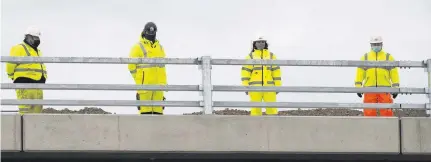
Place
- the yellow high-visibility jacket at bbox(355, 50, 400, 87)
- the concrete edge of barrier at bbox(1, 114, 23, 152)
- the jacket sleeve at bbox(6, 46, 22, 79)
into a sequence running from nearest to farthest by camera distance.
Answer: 1. the concrete edge of barrier at bbox(1, 114, 23, 152)
2. the jacket sleeve at bbox(6, 46, 22, 79)
3. the yellow high-visibility jacket at bbox(355, 50, 400, 87)

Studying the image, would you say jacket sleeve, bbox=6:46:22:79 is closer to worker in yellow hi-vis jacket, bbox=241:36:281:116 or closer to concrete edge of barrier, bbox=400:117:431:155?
worker in yellow hi-vis jacket, bbox=241:36:281:116

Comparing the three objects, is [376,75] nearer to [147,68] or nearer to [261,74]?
[261,74]

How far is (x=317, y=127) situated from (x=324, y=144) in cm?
20

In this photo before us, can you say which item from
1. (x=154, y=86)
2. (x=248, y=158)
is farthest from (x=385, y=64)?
(x=154, y=86)

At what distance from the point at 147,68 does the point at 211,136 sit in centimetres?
224

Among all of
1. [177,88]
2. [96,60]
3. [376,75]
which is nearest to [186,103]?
[177,88]

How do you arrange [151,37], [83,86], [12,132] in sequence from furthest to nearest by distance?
[151,37], [83,86], [12,132]

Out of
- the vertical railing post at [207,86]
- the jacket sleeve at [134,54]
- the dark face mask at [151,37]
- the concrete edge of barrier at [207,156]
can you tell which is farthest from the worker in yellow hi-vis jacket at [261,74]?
the vertical railing post at [207,86]

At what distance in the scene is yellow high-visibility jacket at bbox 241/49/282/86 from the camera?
504 inches

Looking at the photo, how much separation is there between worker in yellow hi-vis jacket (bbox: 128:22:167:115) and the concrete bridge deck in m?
1.73

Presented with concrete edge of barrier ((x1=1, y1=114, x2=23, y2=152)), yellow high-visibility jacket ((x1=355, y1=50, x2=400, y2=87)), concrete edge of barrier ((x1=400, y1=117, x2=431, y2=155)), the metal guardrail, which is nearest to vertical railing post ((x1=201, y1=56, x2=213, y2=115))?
the metal guardrail

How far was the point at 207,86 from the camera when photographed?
A: 9805mm

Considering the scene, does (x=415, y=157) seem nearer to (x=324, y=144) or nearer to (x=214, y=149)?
(x=324, y=144)

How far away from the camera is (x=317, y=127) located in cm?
995
